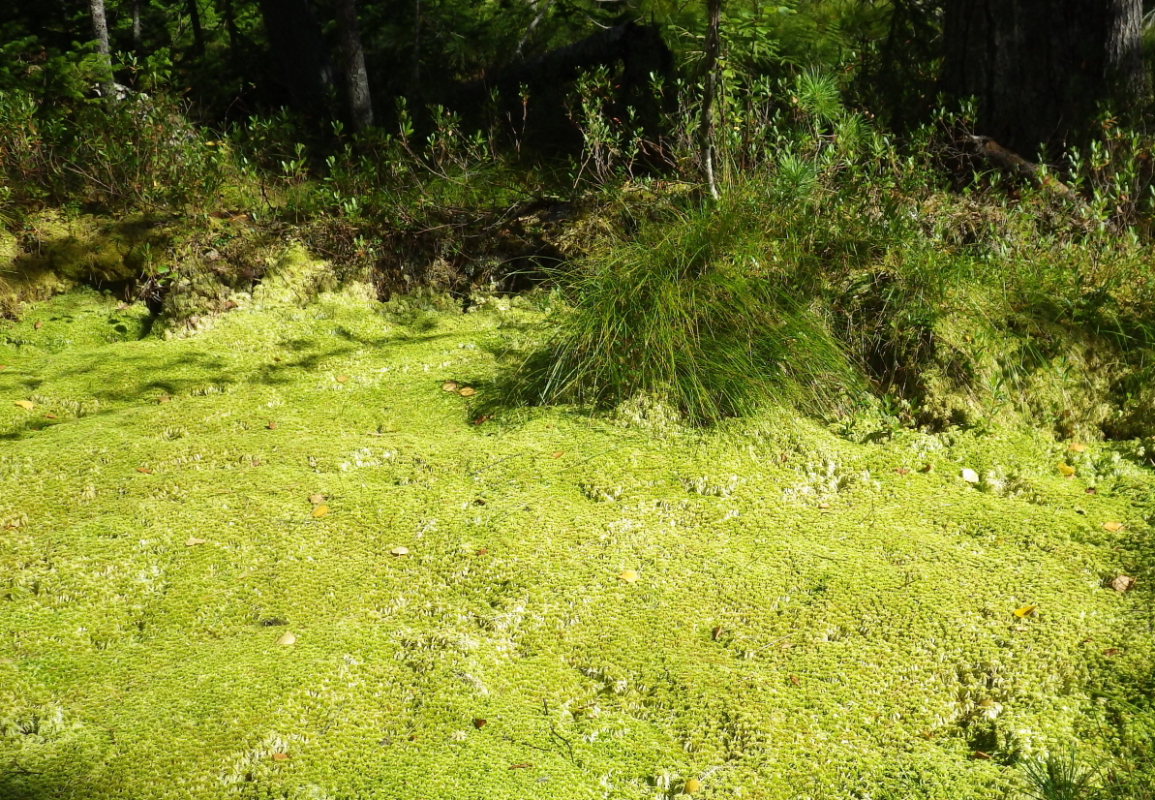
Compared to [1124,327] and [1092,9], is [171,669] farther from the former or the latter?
[1092,9]

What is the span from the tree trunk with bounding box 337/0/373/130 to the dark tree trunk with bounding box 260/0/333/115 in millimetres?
963

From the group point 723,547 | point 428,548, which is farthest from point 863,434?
point 428,548

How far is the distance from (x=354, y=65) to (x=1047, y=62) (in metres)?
4.92

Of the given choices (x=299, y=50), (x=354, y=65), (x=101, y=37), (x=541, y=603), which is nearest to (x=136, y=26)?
(x=299, y=50)

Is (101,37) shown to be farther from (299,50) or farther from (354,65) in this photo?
(354,65)

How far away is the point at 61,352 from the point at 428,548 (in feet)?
10.6

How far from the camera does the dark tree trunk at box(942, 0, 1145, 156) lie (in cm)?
568

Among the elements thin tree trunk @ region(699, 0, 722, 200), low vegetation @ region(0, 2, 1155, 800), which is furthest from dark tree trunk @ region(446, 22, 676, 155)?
thin tree trunk @ region(699, 0, 722, 200)

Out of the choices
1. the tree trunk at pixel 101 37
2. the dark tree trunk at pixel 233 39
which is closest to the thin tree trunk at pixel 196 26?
the dark tree trunk at pixel 233 39

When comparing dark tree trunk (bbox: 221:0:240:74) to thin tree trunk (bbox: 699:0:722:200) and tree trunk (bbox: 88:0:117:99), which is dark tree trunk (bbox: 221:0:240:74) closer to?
tree trunk (bbox: 88:0:117:99)

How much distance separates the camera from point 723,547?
3.21 m

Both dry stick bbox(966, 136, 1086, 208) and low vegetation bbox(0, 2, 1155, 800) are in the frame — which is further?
dry stick bbox(966, 136, 1086, 208)

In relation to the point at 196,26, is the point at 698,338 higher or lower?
lower

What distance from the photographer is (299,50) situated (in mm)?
8156
